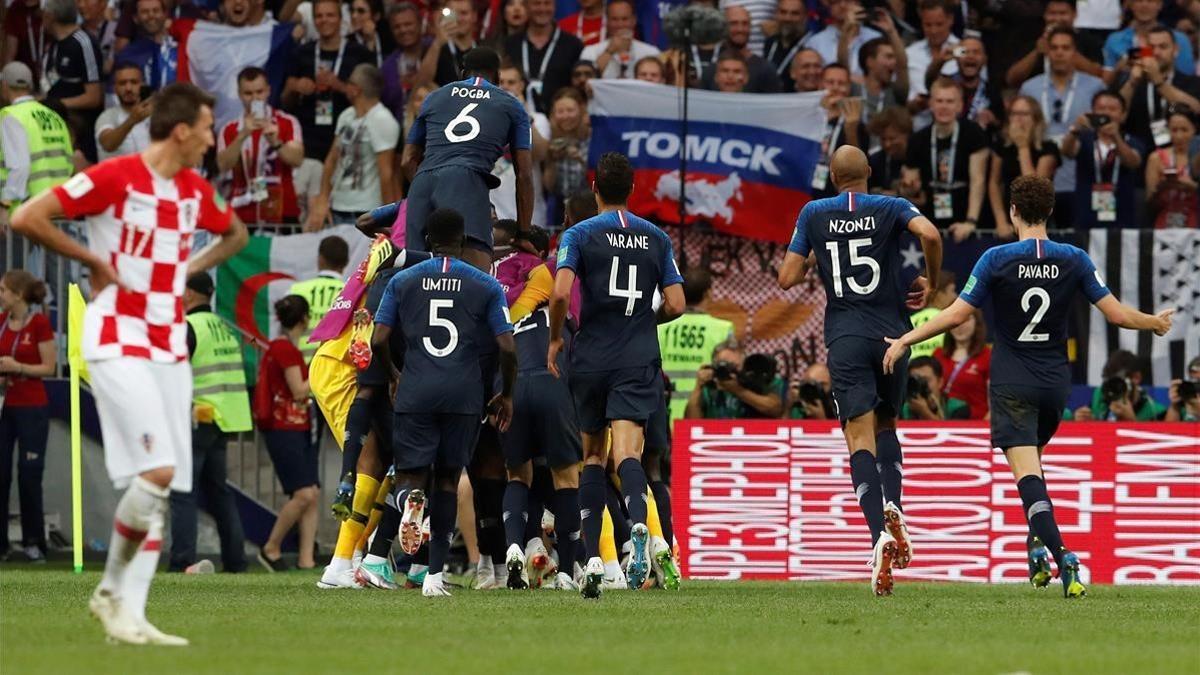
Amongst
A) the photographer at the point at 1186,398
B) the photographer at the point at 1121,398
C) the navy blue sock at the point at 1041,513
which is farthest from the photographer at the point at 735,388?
the navy blue sock at the point at 1041,513

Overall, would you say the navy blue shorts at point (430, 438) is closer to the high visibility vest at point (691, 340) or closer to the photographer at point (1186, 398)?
the high visibility vest at point (691, 340)

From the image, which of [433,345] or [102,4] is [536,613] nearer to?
[433,345]

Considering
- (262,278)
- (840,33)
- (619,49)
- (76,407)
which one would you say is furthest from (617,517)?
(840,33)

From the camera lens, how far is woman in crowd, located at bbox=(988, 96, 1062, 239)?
1916 cm

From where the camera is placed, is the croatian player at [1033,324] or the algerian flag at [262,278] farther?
the algerian flag at [262,278]

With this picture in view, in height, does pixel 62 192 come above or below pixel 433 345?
above

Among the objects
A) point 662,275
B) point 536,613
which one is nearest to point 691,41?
point 662,275

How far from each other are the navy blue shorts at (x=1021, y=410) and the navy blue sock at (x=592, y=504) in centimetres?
238

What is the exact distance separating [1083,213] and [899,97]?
2157 mm

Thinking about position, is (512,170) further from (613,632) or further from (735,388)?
(613,632)

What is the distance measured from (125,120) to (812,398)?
24.6 feet

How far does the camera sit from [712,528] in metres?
17.4

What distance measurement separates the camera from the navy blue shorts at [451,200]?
13.6 metres

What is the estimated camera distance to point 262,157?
20453mm
